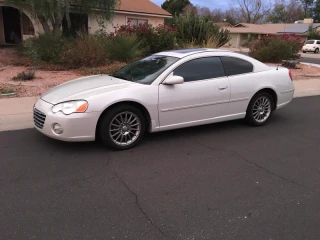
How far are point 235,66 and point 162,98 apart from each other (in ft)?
5.70

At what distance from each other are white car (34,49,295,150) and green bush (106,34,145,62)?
7.22 meters

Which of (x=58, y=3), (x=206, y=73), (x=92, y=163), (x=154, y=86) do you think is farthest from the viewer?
(x=58, y=3)

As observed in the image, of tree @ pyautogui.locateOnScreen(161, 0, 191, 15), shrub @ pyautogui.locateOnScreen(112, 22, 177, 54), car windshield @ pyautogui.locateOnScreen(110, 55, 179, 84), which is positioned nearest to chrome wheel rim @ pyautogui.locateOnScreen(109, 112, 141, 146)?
car windshield @ pyautogui.locateOnScreen(110, 55, 179, 84)

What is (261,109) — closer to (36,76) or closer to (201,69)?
(201,69)

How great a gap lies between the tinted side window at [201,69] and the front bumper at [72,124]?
1.61 metres

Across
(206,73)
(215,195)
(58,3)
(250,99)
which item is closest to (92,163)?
(215,195)

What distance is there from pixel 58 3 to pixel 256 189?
11934 millimetres

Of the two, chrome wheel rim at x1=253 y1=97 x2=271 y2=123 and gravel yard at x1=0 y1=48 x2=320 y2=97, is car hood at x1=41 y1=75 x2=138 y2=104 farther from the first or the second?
gravel yard at x1=0 y1=48 x2=320 y2=97

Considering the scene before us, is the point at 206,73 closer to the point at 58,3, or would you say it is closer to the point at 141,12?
the point at 58,3

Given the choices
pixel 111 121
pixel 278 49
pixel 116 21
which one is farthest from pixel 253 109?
pixel 116 21

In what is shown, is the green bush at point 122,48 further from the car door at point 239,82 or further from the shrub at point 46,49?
the car door at point 239,82

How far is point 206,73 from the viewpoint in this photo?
5.61 meters

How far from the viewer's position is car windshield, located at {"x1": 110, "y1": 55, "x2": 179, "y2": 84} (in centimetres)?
530

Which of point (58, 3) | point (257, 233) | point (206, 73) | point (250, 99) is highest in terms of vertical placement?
point (58, 3)
